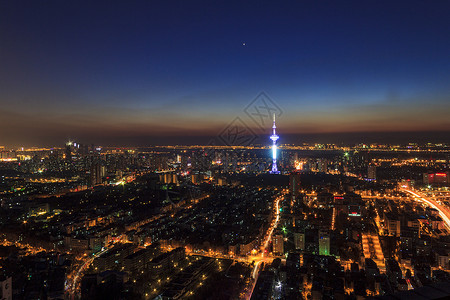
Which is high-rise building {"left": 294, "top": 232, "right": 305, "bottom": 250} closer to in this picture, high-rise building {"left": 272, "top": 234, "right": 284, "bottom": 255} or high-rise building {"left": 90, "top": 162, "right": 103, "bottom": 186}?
high-rise building {"left": 272, "top": 234, "right": 284, "bottom": 255}

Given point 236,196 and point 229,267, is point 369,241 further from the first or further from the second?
point 236,196

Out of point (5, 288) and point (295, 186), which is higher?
point (295, 186)

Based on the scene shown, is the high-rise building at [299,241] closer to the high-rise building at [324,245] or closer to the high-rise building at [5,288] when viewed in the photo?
the high-rise building at [324,245]

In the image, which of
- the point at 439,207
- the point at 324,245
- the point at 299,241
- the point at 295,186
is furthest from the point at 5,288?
the point at 439,207

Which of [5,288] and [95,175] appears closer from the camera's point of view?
[5,288]

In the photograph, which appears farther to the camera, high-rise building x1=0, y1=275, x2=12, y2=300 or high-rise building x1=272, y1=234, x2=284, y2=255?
high-rise building x1=272, y1=234, x2=284, y2=255

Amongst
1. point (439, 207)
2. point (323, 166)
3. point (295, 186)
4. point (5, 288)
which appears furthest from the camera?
point (323, 166)

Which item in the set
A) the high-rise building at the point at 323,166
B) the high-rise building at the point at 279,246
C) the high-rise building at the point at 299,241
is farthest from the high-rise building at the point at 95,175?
the high-rise building at the point at 323,166

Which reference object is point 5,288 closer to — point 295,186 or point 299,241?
point 299,241

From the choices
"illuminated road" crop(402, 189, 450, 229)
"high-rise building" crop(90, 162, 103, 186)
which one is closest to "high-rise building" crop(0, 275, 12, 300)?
"illuminated road" crop(402, 189, 450, 229)

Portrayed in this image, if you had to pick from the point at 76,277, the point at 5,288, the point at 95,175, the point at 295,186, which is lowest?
the point at 76,277

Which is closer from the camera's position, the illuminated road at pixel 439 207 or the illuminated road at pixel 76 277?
the illuminated road at pixel 76 277
